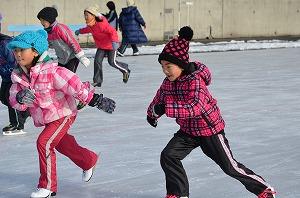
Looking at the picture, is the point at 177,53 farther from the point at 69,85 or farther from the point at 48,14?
the point at 48,14

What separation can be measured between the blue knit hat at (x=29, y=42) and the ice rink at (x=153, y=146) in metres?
1.03

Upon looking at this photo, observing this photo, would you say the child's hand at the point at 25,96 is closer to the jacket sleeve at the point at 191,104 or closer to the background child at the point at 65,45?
the jacket sleeve at the point at 191,104

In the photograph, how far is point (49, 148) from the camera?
4621 mm

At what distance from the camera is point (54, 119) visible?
4.65 m

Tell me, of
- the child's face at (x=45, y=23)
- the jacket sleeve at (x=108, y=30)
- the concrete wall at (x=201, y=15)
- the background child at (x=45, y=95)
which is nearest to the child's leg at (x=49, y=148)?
the background child at (x=45, y=95)

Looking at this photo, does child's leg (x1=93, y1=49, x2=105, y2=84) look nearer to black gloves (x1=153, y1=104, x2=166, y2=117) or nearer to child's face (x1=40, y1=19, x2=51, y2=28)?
child's face (x1=40, y1=19, x2=51, y2=28)

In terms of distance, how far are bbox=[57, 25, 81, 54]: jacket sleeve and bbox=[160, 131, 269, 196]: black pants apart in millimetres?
4167

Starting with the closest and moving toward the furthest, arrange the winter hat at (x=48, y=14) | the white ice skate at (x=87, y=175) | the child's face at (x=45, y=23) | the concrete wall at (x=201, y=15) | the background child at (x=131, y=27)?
the white ice skate at (x=87, y=175) → the winter hat at (x=48, y=14) → the child's face at (x=45, y=23) → the background child at (x=131, y=27) → the concrete wall at (x=201, y=15)

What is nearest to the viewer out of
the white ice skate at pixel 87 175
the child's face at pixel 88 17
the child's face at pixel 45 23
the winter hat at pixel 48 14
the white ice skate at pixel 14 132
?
the white ice skate at pixel 87 175

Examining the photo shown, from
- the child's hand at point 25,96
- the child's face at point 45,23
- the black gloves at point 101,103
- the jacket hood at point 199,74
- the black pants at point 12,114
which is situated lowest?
the black pants at point 12,114

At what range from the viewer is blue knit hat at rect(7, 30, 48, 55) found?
456 centimetres

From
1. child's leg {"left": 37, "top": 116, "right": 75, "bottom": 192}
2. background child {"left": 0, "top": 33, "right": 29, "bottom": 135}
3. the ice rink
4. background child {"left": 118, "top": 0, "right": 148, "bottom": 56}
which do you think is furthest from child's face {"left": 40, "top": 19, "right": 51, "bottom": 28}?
background child {"left": 118, "top": 0, "right": 148, "bottom": 56}

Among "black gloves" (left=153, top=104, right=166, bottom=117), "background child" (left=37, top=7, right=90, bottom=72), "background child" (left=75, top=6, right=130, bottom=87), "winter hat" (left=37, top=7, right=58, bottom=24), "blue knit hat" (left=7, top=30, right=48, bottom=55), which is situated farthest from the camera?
"background child" (left=75, top=6, right=130, bottom=87)

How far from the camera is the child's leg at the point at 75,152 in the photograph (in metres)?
4.92
